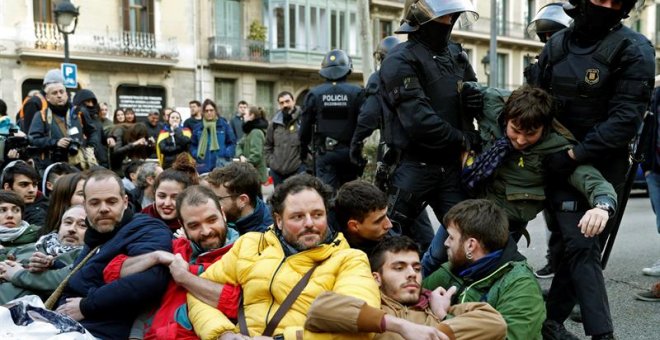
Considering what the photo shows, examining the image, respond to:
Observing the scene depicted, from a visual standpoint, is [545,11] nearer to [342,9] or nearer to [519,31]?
[342,9]

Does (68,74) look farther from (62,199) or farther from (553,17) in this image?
(553,17)

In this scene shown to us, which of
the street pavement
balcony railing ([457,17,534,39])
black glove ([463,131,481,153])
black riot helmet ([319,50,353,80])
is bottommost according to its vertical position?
the street pavement

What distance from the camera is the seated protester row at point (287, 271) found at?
2930 mm

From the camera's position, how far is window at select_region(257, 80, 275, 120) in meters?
29.6

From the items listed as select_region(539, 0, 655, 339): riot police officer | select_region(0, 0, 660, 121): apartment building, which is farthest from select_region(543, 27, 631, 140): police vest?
select_region(0, 0, 660, 121): apartment building

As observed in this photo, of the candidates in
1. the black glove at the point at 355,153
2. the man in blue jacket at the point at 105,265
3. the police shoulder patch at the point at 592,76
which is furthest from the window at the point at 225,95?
the police shoulder patch at the point at 592,76

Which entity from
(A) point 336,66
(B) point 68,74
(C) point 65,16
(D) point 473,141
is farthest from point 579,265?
(C) point 65,16

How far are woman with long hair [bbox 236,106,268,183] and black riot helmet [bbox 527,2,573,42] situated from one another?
6.07 meters

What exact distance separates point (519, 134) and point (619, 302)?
2.11 m

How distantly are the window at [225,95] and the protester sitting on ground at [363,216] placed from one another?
25.1 m

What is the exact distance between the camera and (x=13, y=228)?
15.0ft

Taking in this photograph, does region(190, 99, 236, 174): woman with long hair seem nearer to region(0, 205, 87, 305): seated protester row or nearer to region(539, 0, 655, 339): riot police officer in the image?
region(0, 205, 87, 305): seated protester row

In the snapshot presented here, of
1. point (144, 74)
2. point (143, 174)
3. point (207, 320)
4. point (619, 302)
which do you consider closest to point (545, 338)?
point (619, 302)

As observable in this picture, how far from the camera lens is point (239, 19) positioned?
28719mm
